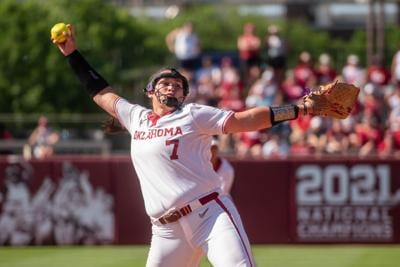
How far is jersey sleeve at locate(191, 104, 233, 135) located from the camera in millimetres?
8180

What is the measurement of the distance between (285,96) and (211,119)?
15142 mm


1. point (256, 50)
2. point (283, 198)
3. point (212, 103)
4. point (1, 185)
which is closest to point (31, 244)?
point (1, 185)

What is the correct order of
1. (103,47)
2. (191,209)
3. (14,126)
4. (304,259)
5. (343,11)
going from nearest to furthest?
(191,209) → (304,259) → (14,126) → (103,47) → (343,11)

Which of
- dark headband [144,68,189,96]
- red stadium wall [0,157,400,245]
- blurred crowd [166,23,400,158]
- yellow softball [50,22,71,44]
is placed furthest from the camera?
blurred crowd [166,23,400,158]

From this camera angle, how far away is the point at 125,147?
82.5 feet

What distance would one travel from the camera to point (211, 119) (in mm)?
8219

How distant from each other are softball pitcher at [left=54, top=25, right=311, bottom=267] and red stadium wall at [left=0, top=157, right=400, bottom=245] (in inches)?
392

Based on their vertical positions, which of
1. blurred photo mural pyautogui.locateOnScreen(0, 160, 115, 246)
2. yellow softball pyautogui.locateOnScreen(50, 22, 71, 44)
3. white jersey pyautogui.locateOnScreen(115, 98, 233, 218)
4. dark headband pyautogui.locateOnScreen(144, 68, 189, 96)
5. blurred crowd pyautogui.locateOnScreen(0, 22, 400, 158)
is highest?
yellow softball pyautogui.locateOnScreen(50, 22, 71, 44)

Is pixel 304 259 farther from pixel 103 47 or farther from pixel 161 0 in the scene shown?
pixel 161 0

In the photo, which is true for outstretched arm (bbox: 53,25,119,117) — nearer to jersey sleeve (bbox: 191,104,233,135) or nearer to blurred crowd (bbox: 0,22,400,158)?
jersey sleeve (bbox: 191,104,233,135)

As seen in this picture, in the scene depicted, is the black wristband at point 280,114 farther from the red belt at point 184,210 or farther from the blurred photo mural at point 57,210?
the blurred photo mural at point 57,210

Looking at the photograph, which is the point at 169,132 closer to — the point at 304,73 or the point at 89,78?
the point at 89,78

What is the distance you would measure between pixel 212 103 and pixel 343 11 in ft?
216

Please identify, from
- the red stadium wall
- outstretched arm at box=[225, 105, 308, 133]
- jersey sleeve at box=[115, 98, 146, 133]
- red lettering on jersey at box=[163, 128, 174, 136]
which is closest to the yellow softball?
jersey sleeve at box=[115, 98, 146, 133]
